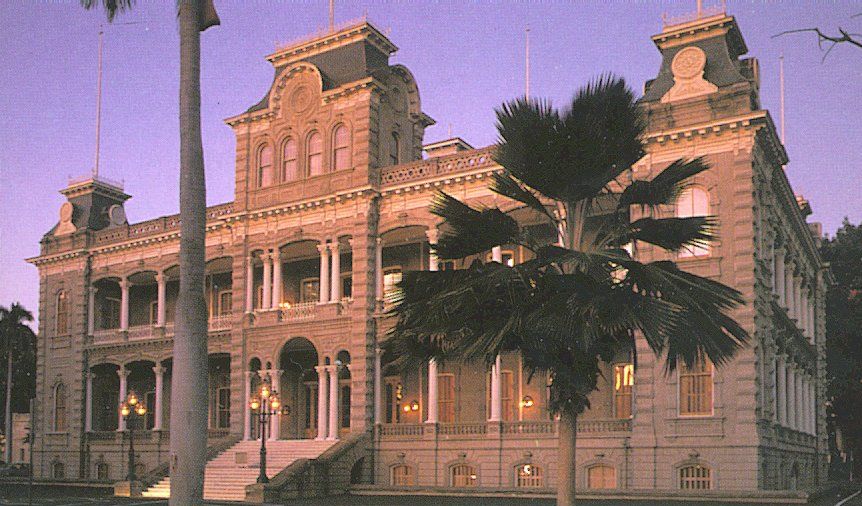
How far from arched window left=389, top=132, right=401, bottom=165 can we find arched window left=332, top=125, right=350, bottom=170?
6.13ft

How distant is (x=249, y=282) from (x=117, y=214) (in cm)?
1340

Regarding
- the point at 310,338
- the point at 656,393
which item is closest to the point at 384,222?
the point at 310,338

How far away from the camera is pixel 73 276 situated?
163ft

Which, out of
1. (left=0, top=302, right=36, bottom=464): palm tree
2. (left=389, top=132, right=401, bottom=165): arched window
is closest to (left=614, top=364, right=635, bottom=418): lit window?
(left=389, top=132, right=401, bottom=165): arched window

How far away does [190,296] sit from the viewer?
10.9m

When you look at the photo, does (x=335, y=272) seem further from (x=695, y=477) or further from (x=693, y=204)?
(x=695, y=477)

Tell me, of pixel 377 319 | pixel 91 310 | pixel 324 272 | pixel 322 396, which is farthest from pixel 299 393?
pixel 91 310

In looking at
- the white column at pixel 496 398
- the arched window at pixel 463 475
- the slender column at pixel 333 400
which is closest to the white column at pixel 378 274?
the slender column at pixel 333 400

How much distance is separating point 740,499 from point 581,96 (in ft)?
51.3

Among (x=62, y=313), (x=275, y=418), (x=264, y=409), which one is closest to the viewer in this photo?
(x=264, y=409)

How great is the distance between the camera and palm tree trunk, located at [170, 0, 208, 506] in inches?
422

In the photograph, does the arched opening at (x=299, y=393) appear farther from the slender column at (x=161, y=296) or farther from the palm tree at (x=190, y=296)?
the palm tree at (x=190, y=296)

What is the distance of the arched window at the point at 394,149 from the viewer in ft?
130

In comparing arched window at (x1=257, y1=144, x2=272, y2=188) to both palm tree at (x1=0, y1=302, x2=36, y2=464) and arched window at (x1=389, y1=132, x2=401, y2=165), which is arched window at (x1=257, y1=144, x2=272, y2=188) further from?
palm tree at (x1=0, y1=302, x2=36, y2=464)
